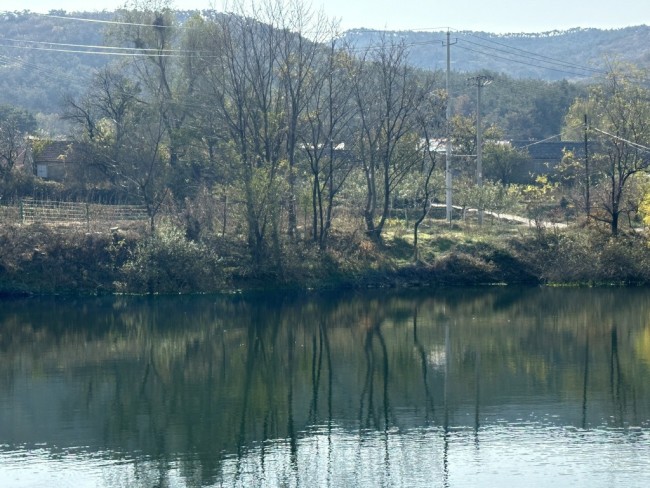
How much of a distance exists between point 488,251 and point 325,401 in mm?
25284

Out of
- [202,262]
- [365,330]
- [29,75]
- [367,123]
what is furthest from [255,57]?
[29,75]

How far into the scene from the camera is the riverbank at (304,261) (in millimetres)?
43531

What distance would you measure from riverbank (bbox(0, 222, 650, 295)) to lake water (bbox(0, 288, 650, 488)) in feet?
8.39

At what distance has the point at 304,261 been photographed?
46.8m

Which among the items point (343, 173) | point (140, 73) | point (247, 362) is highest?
point (140, 73)

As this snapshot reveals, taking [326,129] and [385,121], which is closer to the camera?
[326,129]

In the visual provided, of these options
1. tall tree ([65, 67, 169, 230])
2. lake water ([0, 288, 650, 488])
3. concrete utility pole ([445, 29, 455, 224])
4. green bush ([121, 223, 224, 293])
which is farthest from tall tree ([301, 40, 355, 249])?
lake water ([0, 288, 650, 488])

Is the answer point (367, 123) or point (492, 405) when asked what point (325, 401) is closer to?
point (492, 405)

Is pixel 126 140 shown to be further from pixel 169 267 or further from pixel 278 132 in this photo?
pixel 169 267

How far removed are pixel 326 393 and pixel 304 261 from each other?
2190 centimetres

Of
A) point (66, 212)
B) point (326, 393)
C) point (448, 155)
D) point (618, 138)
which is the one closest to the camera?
point (326, 393)

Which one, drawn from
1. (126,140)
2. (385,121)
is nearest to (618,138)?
(385,121)

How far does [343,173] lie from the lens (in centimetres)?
5275

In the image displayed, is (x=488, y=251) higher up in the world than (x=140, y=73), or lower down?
lower down
